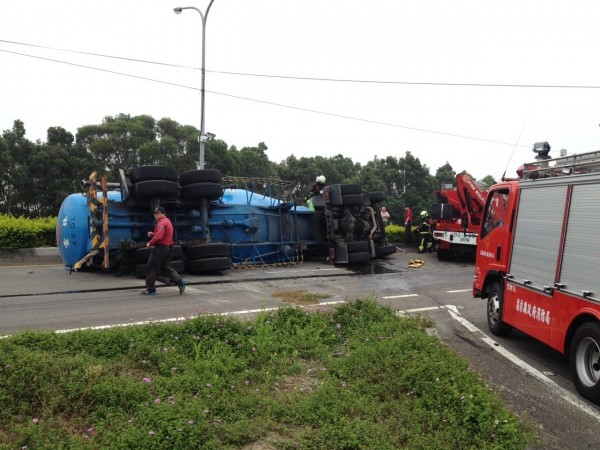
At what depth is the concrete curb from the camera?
43.3 feet

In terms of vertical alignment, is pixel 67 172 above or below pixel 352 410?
above

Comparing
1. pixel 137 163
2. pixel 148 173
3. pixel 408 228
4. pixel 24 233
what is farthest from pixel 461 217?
pixel 137 163

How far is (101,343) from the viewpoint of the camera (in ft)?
15.8

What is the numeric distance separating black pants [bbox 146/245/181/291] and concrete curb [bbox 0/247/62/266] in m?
6.18

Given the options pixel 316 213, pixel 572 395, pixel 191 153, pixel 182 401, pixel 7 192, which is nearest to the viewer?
pixel 182 401

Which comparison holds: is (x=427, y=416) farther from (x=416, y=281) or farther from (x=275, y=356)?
(x=416, y=281)

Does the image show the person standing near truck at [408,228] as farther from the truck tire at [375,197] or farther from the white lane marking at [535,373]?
the white lane marking at [535,373]

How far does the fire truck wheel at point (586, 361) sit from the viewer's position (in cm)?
452

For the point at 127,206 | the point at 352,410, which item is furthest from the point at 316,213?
the point at 352,410

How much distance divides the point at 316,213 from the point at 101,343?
1025cm

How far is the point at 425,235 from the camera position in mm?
18094

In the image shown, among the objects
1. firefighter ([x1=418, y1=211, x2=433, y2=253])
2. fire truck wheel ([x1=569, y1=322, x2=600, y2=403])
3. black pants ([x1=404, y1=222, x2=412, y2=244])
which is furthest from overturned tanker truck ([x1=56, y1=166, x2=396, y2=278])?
fire truck wheel ([x1=569, y1=322, x2=600, y2=403])

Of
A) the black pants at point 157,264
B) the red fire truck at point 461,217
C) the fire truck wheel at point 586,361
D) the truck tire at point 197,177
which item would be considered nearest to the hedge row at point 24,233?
the truck tire at point 197,177

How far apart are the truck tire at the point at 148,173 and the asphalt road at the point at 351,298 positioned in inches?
88.6
